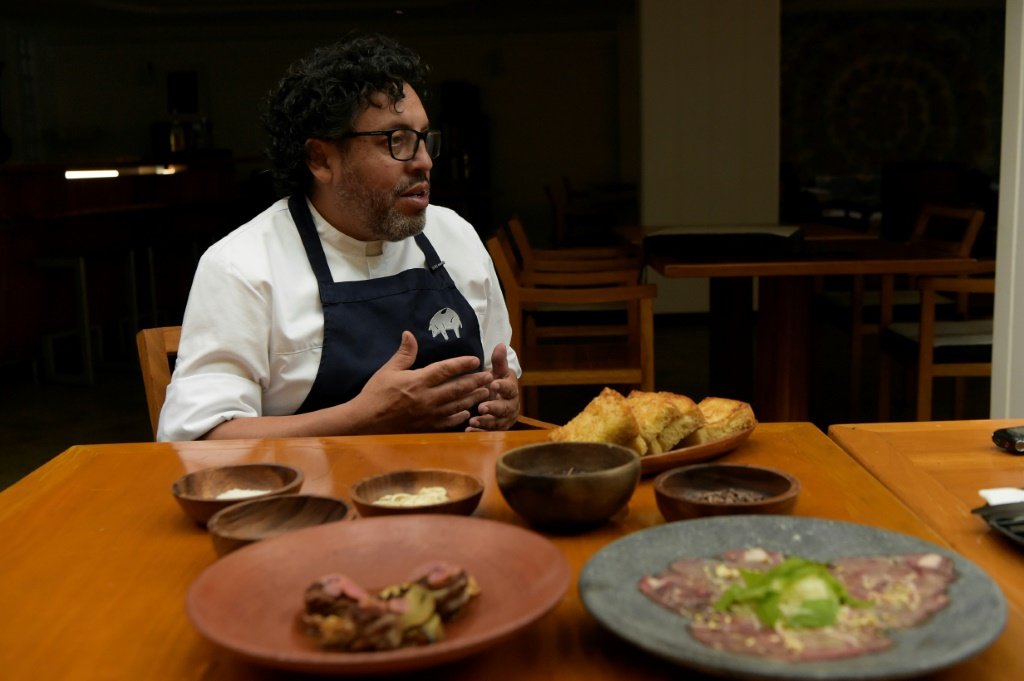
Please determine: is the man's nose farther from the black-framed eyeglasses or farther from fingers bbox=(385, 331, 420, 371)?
fingers bbox=(385, 331, 420, 371)

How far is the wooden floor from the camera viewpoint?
4.76 m

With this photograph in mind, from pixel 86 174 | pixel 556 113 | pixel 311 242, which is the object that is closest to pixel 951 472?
pixel 311 242

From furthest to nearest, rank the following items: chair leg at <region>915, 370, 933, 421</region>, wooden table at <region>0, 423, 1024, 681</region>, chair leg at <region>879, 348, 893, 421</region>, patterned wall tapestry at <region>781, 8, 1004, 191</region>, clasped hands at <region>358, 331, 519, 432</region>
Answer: patterned wall tapestry at <region>781, 8, 1004, 191</region>, chair leg at <region>879, 348, 893, 421</region>, chair leg at <region>915, 370, 933, 421</region>, clasped hands at <region>358, 331, 519, 432</region>, wooden table at <region>0, 423, 1024, 681</region>

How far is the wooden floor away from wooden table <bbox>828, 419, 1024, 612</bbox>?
116 inches

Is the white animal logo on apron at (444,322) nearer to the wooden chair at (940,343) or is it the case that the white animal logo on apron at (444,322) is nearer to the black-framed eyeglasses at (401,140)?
the black-framed eyeglasses at (401,140)

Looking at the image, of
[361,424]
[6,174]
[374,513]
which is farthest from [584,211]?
[374,513]

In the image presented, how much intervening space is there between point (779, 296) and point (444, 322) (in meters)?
1.99

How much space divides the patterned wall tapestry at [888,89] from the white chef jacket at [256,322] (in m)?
11.5

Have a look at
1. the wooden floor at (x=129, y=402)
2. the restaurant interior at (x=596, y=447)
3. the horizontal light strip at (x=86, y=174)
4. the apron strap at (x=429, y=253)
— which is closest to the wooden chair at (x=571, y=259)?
the restaurant interior at (x=596, y=447)

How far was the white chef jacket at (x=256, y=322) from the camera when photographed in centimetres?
177

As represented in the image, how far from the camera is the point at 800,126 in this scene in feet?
41.9

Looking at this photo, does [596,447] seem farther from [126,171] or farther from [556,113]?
[556,113]

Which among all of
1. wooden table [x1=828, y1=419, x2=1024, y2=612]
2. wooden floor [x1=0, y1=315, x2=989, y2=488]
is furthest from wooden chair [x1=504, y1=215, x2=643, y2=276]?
wooden table [x1=828, y1=419, x2=1024, y2=612]

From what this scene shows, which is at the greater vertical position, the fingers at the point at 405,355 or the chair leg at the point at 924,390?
the fingers at the point at 405,355
